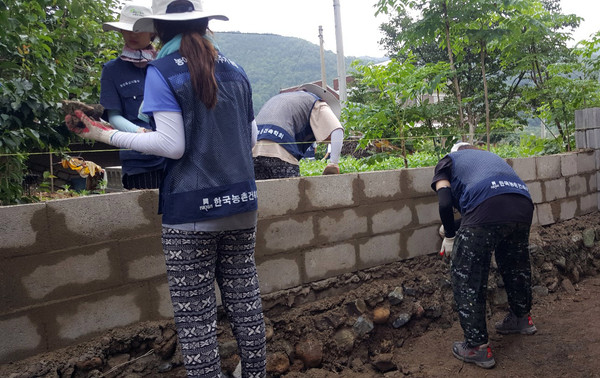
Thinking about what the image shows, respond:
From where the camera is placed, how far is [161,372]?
2664mm

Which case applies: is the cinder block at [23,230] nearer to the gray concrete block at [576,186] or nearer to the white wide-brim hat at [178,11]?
the white wide-brim hat at [178,11]

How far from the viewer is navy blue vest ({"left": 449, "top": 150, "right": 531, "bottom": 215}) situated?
3.08 metres

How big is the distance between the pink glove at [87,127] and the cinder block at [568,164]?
482cm

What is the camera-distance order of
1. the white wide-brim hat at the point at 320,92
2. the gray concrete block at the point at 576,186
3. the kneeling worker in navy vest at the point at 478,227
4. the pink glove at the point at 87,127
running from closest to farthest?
the pink glove at the point at 87,127, the kneeling worker in navy vest at the point at 478,227, the white wide-brim hat at the point at 320,92, the gray concrete block at the point at 576,186

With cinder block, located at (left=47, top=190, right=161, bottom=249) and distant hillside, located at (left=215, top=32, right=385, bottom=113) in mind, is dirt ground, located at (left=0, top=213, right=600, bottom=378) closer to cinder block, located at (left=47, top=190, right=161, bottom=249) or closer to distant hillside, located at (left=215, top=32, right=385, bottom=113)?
cinder block, located at (left=47, top=190, right=161, bottom=249)

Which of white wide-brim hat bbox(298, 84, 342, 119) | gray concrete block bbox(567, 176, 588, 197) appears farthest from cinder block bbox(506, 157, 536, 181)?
white wide-brim hat bbox(298, 84, 342, 119)

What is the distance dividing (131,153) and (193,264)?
31.3 inches

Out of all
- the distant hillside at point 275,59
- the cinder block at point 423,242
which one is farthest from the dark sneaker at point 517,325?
the distant hillside at point 275,59

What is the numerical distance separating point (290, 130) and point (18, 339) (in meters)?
1.98

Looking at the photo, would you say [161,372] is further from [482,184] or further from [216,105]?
[482,184]

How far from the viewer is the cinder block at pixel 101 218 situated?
2.46m

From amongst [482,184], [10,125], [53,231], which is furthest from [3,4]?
[482,184]

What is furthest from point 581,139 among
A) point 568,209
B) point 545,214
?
point 545,214

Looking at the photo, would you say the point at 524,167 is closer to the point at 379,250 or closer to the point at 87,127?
the point at 379,250
